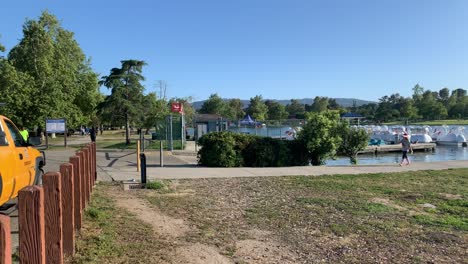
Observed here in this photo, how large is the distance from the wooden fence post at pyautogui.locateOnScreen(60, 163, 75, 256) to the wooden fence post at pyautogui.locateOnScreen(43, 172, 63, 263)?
0.83 metres

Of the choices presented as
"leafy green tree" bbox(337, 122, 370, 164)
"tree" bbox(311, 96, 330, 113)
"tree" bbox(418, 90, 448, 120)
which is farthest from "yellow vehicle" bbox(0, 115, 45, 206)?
"tree" bbox(311, 96, 330, 113)

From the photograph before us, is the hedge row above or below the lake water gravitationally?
above

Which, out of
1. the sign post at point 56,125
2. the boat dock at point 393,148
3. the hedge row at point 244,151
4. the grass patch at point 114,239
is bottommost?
the boat dock at point 393,148

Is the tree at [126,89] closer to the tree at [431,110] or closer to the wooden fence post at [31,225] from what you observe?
the wooden fence post at [31,225]

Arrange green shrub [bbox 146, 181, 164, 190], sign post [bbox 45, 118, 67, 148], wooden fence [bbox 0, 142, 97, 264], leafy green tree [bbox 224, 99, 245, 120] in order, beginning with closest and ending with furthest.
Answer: wooden fence [bbox 0, 142, 97, 264] → green shrub [bbox 146, 181, 164, 190] → sign post [bbox 45, 118, 67, 148] → leafy green tree [bbox 224, 99, 245, 120]

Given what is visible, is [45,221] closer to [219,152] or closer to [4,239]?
[4,239]

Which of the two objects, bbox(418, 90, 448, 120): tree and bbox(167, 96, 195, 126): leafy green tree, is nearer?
bbox(167, 96, 195, 126): leafy green tree

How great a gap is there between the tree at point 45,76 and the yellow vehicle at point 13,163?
1009 inches

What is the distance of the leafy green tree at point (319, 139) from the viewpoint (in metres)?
18.9

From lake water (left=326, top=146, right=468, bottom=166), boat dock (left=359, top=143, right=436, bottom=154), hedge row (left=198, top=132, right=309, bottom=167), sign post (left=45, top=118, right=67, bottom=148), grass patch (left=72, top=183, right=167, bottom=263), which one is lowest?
lake water (left=326, top=146, right=468, bottom=166)

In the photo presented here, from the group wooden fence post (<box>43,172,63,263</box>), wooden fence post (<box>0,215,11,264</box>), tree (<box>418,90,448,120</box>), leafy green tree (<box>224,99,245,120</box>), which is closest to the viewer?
wooden fence post (<box>0,215,11,264</box>)

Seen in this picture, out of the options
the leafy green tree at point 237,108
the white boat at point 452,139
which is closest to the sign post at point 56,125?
the white boat at point 452,139

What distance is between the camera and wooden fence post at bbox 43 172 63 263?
396cm

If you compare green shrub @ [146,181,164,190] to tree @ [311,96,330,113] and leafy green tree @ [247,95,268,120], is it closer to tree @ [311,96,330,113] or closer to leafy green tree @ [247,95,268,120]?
leafy green tree @ [247,95,268,120]
